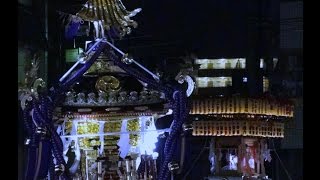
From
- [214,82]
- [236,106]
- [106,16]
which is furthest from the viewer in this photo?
[214,82]

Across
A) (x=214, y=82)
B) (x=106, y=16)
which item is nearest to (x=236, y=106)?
(x=214, y=82)

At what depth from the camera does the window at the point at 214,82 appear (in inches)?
200

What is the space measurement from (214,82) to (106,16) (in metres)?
1.14

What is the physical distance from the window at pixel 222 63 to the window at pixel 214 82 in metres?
0.10

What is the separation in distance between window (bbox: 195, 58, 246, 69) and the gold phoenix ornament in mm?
818

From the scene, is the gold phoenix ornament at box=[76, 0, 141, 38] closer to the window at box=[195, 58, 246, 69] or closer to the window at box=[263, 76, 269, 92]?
the window at box=[195, 58, 246, 69]

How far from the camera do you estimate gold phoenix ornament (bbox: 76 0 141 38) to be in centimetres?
450

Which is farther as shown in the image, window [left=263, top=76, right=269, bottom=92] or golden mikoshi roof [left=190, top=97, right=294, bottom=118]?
window [left=263, top=76, right=269, bottom=92]

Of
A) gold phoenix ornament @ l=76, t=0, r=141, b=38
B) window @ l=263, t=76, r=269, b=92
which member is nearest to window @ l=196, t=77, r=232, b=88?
window @ l=263, t=76, r=269, b=92

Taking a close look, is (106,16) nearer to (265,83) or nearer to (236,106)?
(236,106)

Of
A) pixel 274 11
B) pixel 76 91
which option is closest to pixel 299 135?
pixel 274 11

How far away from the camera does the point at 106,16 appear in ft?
14.9

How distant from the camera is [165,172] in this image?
4.25m

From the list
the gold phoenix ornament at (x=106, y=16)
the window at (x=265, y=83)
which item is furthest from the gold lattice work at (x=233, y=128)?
the gold phoenix ornament at (x=106, y=16)
